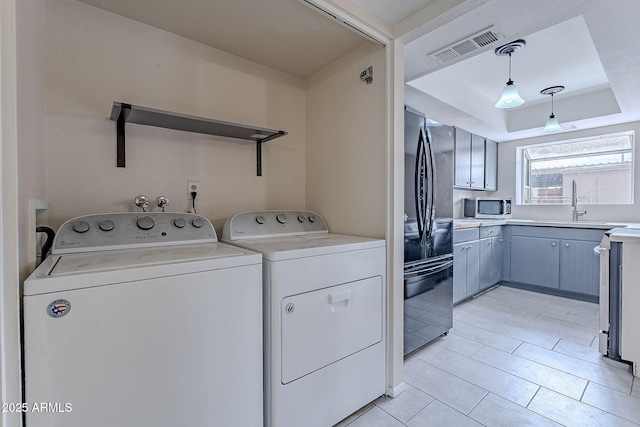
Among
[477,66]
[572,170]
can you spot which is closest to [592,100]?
[572,170]

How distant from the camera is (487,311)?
116 inches

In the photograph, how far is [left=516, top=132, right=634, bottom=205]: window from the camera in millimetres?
3506

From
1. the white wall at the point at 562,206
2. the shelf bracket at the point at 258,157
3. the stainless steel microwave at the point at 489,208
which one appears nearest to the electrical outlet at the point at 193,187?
the shelf bracket at the point at 258,157

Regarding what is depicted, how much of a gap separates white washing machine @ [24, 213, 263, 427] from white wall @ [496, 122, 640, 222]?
180 inches

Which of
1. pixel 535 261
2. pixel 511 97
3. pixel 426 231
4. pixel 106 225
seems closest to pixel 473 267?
pixel 535 261

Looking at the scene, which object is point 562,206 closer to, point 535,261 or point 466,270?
point 535,261

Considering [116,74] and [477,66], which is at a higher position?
[477,66]

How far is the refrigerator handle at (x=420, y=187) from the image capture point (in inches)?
82.0

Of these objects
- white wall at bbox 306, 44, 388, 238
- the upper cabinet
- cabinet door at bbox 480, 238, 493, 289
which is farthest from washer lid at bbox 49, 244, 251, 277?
the upper cabinet

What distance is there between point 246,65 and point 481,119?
2.74 m

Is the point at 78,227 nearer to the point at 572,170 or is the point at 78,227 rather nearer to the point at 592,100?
the point at 592,100

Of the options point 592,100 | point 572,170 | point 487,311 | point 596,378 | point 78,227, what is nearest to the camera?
point 78,227

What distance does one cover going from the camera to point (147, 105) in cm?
162

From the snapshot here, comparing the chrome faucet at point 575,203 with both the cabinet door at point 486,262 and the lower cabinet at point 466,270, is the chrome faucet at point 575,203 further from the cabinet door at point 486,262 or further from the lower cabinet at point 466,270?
the lower cabinet at point 466,270
